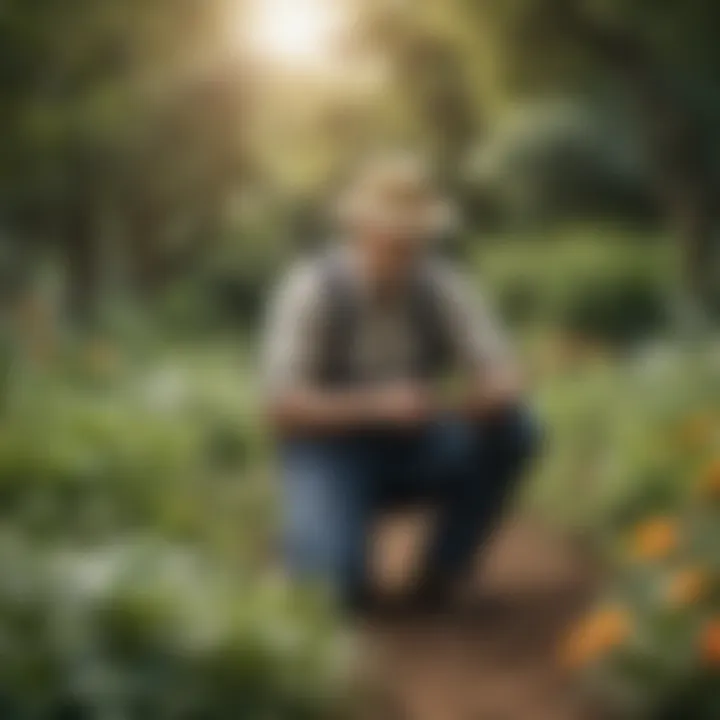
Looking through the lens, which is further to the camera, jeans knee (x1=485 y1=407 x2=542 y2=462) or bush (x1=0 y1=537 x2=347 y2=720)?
jeans knee (x1=485 y1=407 x2=542 y2=462)

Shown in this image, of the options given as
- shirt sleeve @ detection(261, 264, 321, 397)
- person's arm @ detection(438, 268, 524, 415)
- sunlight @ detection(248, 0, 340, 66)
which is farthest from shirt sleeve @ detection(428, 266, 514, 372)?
sunlight @ detection(248, 0, 340, 66)

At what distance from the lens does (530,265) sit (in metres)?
Answer: 1.63

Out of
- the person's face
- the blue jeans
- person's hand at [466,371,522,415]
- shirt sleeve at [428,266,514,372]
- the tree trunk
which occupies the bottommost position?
the blue jeans

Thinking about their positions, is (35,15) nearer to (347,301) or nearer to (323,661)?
(347,301)

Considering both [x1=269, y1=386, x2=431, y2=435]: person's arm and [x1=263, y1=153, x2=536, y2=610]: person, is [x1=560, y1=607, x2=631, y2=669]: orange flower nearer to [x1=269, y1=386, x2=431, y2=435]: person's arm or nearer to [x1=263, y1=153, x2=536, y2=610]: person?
[x1=263, y1=153, x2=536, y2=610]: person

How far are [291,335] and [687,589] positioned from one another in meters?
0.44

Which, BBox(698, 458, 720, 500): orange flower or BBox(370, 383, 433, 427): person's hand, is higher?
BBox(370, 383, 433, 427): person's hand

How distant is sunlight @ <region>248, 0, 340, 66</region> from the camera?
1646 mm

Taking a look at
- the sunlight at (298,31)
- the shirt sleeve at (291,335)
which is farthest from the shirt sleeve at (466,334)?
the sunlight at (298,31)

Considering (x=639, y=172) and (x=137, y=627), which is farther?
(x=639, y=172)

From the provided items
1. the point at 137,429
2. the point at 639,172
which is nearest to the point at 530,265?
the point at 639,172

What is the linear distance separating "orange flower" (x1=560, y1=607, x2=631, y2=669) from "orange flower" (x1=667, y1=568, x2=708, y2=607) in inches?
1.8

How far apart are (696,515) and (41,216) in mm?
694

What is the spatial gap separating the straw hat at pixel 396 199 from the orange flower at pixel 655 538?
1.12 ft
